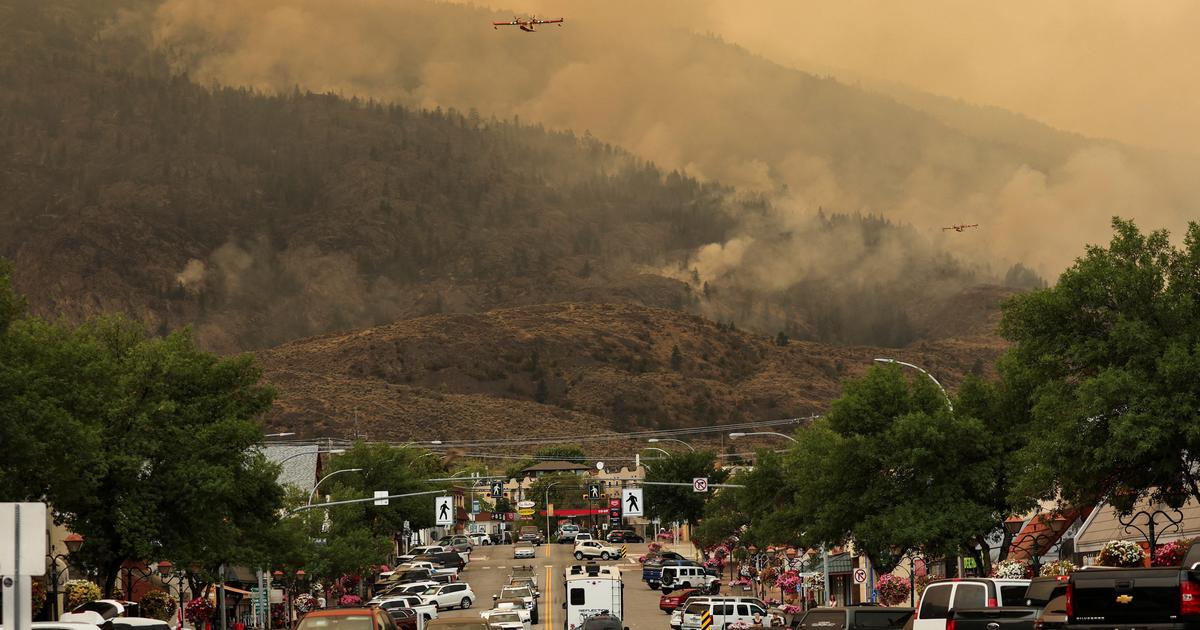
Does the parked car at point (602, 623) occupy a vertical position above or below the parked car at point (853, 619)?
below

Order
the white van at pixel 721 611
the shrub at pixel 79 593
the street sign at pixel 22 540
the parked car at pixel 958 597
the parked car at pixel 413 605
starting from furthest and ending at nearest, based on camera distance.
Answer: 1. the parked car at pixel 413 605
2. the white van at pixel 721 611
3. the shrub at pixel 79 593
4. the parked car at pixel 958 597
5. the street sign at pixel 22 540

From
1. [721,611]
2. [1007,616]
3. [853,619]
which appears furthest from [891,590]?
[1007,616]

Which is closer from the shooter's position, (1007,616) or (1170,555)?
(1007,616)

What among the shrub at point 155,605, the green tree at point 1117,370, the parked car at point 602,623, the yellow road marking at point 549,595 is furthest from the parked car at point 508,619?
the green tree at point 1117,370

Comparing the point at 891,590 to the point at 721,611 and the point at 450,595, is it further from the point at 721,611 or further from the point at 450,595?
the point at 450,595

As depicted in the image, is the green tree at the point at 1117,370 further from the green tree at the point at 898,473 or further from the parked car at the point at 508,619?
the parked car at the point at 508,619

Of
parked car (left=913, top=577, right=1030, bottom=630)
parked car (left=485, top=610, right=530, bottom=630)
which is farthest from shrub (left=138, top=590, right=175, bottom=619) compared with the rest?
parked car (left=913, top=577, right=1030, bottom=630)

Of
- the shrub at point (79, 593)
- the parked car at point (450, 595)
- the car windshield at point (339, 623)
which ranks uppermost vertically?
the car windshield at point (339, 623)
